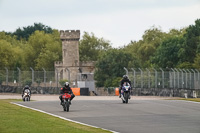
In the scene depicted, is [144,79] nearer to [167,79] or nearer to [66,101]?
[167,79]

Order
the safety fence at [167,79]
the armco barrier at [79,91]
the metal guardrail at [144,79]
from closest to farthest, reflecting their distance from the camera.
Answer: the safety fence at [167,79]
the metal guardrail at [144,79]
the armco barrier at [79,91]

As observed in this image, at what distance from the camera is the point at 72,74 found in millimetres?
124250

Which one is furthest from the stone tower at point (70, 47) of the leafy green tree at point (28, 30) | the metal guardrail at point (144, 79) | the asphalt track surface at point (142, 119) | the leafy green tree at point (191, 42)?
the asphalt track surface at point (142, 119)

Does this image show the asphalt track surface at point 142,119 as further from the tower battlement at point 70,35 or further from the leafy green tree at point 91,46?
the leafy green tree at point 91,46

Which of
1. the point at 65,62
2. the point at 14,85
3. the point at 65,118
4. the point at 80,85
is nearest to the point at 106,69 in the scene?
the point at 65,62

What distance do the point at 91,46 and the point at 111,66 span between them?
4502cm

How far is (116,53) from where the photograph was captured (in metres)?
114

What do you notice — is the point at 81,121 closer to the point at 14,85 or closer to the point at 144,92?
the point at 144,92

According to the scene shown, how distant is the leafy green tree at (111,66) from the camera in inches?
4365

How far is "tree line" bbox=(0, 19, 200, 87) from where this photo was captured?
105 meters

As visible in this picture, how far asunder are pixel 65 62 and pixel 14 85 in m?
52.6

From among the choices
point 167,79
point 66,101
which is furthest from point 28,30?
point 66,101

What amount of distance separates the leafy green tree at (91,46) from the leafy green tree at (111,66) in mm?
40057

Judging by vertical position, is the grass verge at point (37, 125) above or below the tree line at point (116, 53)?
below
